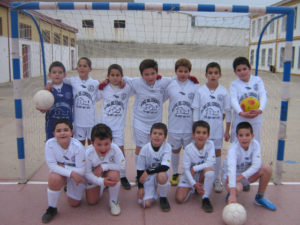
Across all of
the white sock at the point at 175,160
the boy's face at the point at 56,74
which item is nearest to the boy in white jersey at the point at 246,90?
the white sock at the point at 175,160

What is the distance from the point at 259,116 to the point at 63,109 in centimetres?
234

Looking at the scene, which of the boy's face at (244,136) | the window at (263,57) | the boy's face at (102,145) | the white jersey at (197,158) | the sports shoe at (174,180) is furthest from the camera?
the window at (263,57)

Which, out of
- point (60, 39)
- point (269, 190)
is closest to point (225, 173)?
point (269, 190)

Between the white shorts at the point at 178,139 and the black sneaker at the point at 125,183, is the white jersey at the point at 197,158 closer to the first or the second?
the white shorts at the point at 178,139

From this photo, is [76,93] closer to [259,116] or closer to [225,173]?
[225,173]

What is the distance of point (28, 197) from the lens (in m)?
3.15

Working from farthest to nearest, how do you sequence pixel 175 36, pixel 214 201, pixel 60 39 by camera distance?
pixel 60 39
pixel 175 36
pixel 214 201

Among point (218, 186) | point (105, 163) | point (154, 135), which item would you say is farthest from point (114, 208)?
point (218, 186)

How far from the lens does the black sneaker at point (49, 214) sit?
266cm

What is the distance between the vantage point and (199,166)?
9.87 ft

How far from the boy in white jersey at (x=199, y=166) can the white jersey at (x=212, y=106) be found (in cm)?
24

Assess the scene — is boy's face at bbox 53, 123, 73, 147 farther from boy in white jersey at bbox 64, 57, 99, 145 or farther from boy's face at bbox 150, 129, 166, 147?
boy's face at bbox 150, 129, 166, 147

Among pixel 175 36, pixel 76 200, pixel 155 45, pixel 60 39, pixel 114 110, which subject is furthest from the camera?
pixel 60 39

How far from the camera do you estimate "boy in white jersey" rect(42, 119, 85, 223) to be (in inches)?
108
